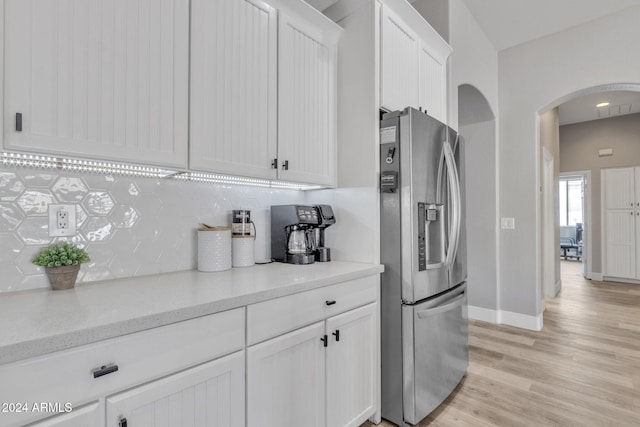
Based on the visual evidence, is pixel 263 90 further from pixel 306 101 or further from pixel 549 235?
pixel 549 235

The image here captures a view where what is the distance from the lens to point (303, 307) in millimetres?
1384

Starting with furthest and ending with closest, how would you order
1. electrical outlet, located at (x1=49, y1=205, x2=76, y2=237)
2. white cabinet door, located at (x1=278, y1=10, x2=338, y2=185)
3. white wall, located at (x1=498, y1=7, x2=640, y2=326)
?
white wall, located at (x1=498, y1=7, x2=640, y2=326) < white cabinet door, located at (x1=278, y1=10, x2=338, y2=185) < electrical outlet, located at (x1=49, y1=205, x2=76, y2=237)

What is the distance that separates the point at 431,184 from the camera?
1.95 metres

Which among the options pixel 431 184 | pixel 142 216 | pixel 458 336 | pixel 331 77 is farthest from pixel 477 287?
pixel 142 216

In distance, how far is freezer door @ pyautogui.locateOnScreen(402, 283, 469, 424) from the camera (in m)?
1.76

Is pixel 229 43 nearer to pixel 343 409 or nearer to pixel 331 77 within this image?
pixel 331 77

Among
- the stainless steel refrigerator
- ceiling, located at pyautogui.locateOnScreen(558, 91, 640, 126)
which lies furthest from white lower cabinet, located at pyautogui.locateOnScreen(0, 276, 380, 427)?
ceiling, located at pyautogui.locateOnScreen(558, 91, 640, 126)

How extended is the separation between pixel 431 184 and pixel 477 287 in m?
A: 2.36

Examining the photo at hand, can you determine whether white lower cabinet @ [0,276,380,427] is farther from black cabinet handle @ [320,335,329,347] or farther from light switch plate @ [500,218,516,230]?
light switch plate @ [500,218,516,230]

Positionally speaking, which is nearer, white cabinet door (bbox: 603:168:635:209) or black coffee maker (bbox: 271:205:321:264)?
black coffee maker (bbox: 271:205:321:264)

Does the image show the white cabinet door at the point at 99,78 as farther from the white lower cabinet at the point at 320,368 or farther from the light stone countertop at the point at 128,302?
the white lower cabinet at the point at 320,368

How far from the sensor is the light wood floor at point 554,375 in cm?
191

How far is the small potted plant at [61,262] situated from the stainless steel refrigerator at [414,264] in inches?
58.3

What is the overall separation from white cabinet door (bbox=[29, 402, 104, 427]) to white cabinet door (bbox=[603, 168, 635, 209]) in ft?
25.4
